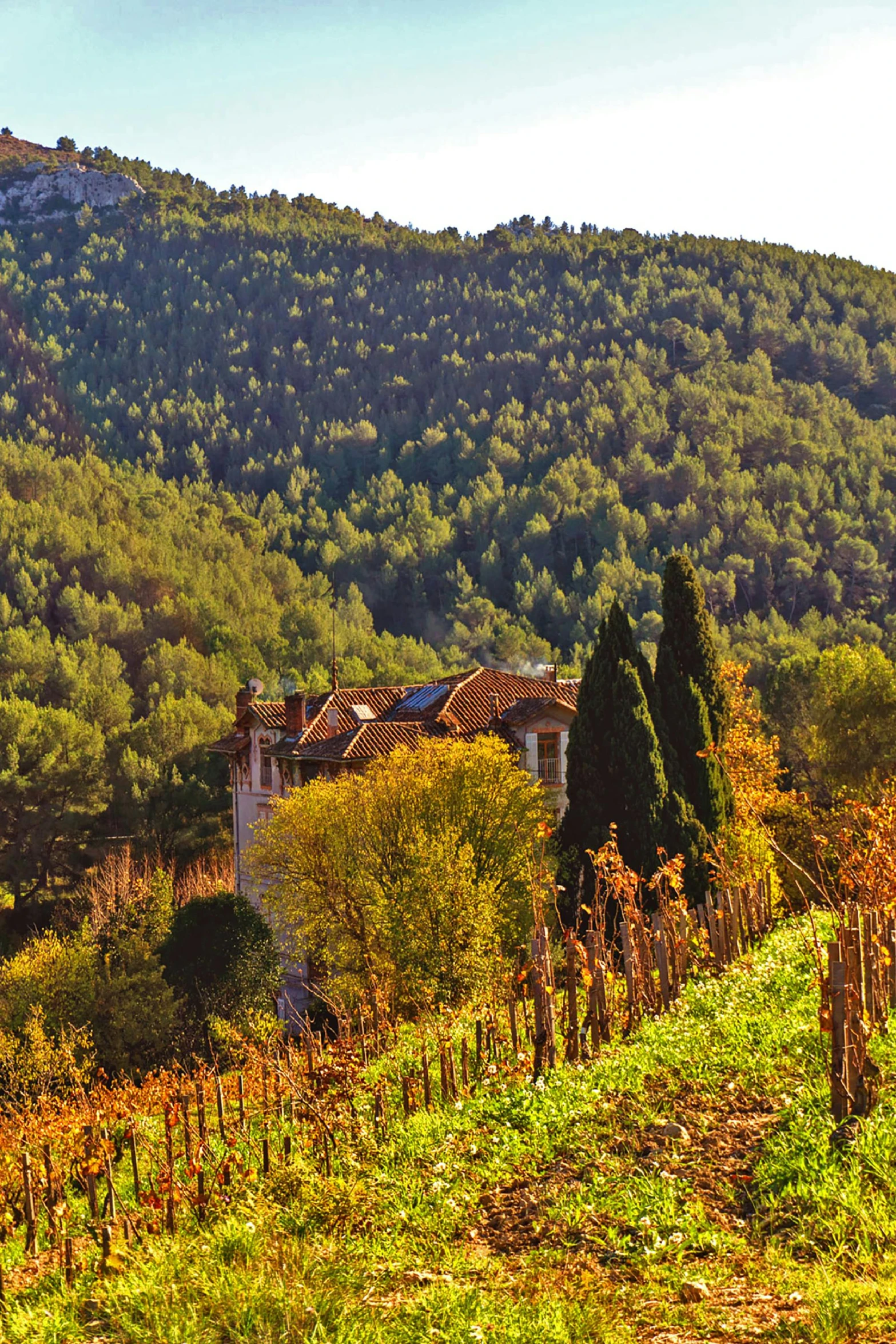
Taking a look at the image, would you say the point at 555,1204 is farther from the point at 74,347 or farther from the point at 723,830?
the point at 74,347

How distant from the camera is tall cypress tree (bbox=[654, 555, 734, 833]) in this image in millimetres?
28766

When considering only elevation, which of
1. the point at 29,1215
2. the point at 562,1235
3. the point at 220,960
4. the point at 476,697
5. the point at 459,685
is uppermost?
the point at 459,685

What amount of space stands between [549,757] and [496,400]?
302 feet

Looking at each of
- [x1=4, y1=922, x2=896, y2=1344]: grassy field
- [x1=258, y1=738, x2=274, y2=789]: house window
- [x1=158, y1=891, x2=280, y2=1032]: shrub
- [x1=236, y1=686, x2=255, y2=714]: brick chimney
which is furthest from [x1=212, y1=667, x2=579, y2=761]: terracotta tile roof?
[x1=4, y1=922, x2=896, y2=1344]: grassy field

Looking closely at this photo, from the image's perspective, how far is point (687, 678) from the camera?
29109 millimetres

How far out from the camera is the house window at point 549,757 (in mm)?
36312

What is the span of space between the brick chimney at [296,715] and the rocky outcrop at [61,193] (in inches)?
5964

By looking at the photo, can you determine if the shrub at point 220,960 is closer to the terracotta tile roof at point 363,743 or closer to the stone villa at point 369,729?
the stone villa at point 369,729

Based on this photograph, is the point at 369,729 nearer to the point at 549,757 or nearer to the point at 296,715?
the point at 296,715

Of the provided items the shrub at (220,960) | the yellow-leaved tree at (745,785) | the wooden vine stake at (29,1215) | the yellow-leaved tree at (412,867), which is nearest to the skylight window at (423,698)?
the yellow-leaved tree at (412,867)

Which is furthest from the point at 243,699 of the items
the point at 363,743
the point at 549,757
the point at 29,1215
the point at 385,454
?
the point at 385,454

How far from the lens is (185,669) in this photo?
64500 mm

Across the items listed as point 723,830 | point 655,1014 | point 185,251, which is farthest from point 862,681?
point 185,251

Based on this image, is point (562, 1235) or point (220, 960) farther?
point (220, 960)
